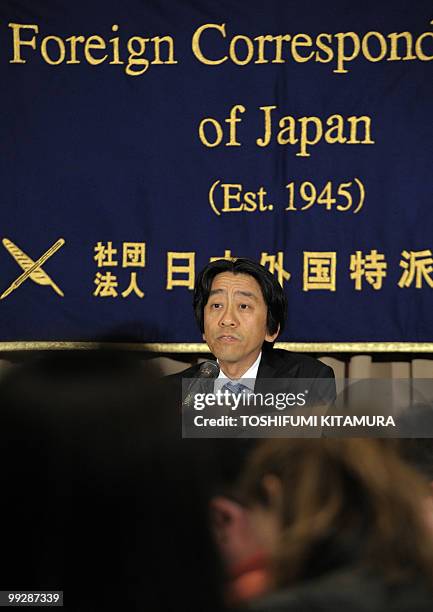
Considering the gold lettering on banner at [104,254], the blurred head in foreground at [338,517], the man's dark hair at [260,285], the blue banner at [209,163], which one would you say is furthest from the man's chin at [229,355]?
the blurred head in foreground at [338,517]

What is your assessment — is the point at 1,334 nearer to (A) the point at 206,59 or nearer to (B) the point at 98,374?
(A) the point at 206,59

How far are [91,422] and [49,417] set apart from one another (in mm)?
29

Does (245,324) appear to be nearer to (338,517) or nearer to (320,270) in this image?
(320,270)

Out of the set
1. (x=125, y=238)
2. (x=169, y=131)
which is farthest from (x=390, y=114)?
(x=125, y=238)

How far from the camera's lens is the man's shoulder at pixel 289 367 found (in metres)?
1.70

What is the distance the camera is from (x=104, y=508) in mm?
531

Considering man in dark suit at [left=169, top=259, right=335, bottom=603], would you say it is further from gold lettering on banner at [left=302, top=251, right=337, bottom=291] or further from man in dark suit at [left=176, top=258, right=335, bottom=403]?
gold lettering on banner at [left=302, top=251, right=337, bottom=291]

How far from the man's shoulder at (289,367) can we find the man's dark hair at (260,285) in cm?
6

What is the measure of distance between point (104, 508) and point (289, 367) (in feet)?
3.98

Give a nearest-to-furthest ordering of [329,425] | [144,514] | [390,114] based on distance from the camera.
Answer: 1. [144,514]
2. [329,425]
3. [390,114]

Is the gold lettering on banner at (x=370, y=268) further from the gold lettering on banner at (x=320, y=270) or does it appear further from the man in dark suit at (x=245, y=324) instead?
the man in dark suit at (x=245, y=324)

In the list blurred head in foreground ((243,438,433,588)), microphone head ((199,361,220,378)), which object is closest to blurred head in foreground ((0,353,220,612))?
blurred head in foreground ((243,438,433,588))

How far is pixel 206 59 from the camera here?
2.24 meters

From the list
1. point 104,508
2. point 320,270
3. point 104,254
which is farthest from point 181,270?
point 104,508
